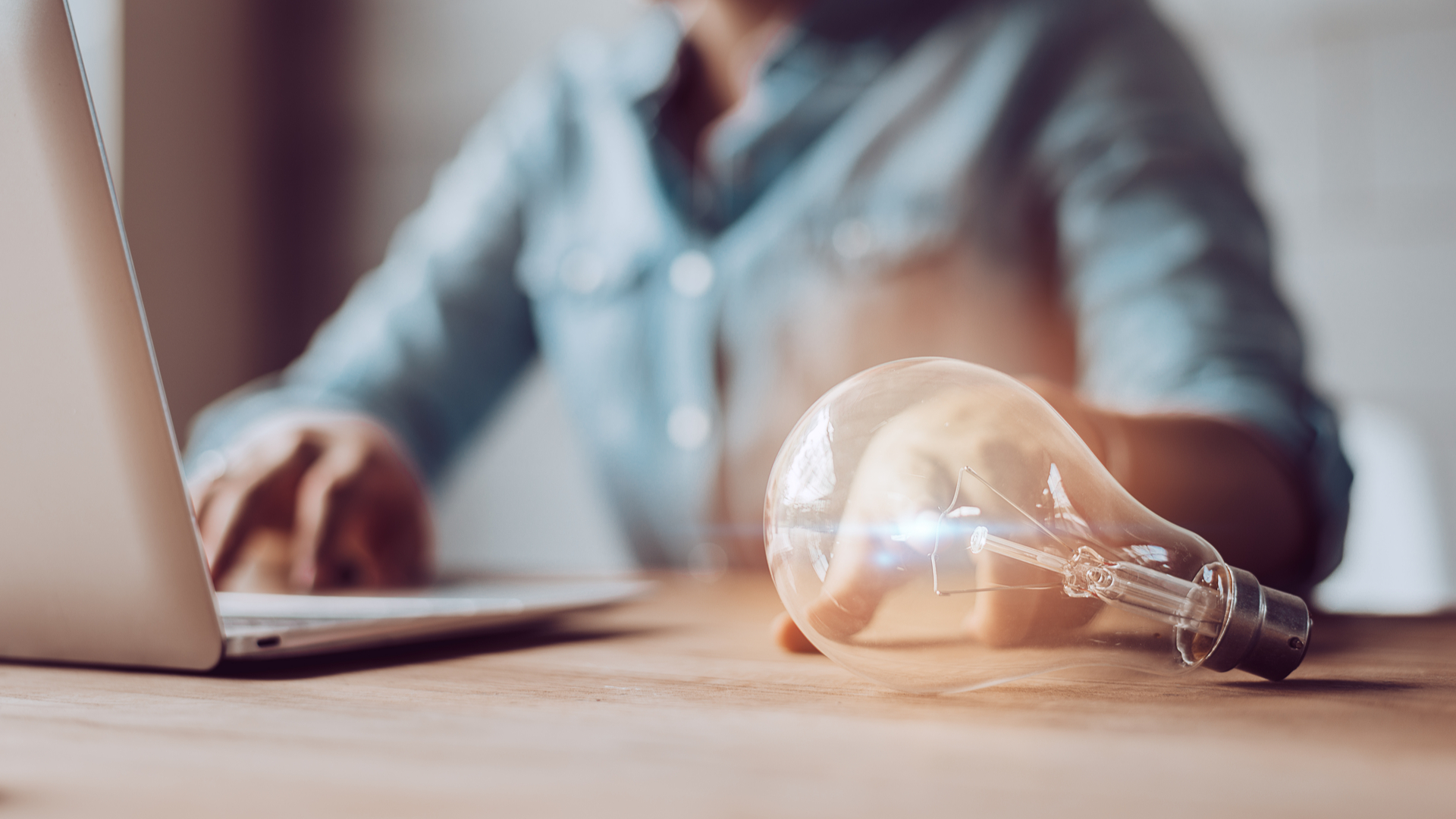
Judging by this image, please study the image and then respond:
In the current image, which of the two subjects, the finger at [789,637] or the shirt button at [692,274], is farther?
the shirt button at [692,274]

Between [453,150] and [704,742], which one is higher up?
[453,150]

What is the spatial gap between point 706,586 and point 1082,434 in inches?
12.7

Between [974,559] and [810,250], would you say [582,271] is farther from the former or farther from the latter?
[974,559]

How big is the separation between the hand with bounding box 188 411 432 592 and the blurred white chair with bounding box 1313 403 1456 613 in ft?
3.22

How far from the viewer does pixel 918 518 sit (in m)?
0.23

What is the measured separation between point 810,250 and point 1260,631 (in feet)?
2.13

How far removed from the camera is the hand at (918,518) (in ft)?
0.77

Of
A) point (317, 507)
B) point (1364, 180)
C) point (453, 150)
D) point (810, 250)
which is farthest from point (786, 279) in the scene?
point (453, 150)

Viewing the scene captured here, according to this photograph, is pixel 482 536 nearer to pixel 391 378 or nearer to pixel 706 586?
pixel 391 378

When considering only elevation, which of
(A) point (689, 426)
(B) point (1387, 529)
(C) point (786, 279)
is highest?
(C) point (786, 279)

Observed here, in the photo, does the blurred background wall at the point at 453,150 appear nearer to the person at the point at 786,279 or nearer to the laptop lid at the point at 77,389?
the person at the point at 786,279

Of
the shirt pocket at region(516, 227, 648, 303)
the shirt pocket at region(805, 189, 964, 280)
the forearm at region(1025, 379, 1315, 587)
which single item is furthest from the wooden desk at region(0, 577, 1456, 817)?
the shirt pocket at region(516, 227, 648, 303)

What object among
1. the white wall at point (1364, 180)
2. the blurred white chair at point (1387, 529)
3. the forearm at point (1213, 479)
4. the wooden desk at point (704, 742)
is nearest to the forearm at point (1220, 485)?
the forearm at point (1213, 479)

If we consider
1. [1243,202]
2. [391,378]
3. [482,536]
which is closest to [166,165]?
[482,536]
